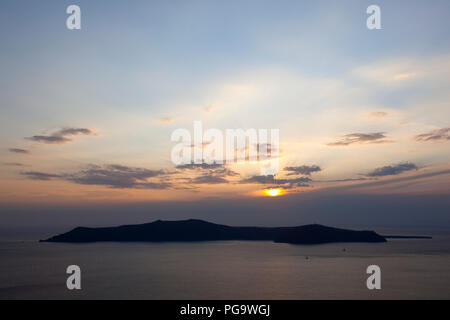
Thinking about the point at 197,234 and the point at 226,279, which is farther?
the point at 197,234

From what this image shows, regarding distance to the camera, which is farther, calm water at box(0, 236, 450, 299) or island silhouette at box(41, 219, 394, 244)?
island silhouette at box(41, 219, 394, 244)

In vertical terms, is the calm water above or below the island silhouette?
above

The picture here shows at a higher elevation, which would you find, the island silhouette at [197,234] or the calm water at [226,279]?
the calm water at [226,279]

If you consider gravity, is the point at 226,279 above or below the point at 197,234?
above

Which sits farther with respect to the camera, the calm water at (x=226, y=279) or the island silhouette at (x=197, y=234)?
the island silhouette at (x=197, y=234)
